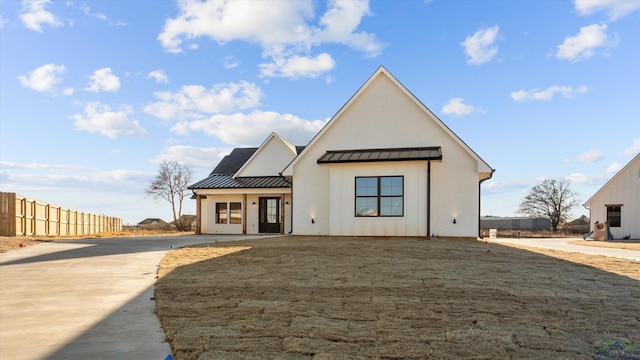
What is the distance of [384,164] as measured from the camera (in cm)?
1723

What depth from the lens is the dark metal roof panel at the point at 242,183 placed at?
2500 centimetres

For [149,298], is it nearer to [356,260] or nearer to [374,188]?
[356,260]

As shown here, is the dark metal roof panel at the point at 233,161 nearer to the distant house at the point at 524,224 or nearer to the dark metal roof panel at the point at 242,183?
the dark metal roof panel at the point at 242,183

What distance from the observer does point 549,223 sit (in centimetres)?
5831

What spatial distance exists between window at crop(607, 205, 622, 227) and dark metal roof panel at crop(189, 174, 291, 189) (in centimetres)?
2287

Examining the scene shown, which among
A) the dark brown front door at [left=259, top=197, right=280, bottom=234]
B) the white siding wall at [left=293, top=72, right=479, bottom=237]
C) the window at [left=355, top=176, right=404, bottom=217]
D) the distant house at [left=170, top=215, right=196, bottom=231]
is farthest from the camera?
the distant house at [left=170, top=215, right=196, bottom=231]

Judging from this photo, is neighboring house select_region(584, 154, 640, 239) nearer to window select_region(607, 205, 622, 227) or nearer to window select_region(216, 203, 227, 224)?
window select_region(607, 205, 622, 227)

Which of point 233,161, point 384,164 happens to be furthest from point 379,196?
point 233,161

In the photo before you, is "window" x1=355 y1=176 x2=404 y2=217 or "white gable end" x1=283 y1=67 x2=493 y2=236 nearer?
"white gable end" x1=283 y1=67 x2=493 y2=236

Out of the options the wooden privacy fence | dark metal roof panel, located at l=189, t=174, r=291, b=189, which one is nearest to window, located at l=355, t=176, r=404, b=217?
dark metal roof panel, located at l=189, t=174, r=291, b=189

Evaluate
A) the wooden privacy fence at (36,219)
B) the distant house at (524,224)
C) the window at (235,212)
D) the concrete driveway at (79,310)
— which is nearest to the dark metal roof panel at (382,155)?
the concrete driveway at (79,310)

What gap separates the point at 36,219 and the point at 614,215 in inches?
1380

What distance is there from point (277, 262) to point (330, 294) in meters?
3.33

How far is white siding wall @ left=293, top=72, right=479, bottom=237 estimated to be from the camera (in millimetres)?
17328
